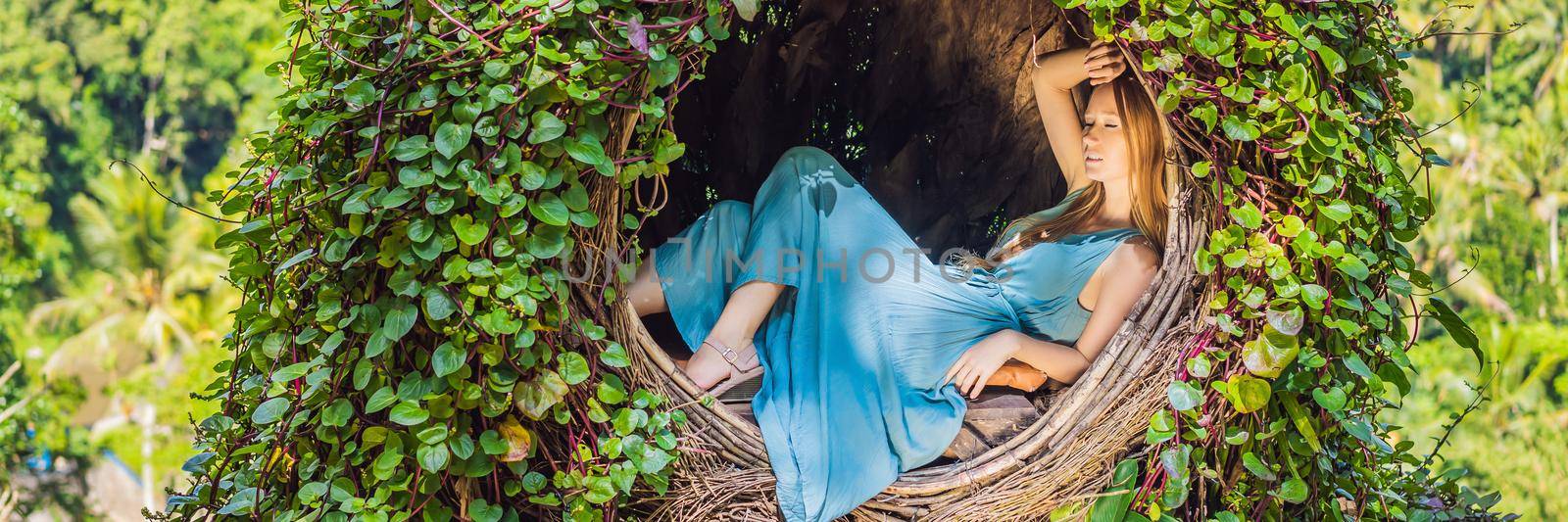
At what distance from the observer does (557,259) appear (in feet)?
6.82

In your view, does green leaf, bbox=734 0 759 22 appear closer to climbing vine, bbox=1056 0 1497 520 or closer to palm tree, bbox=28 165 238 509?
climbing vine, bbox=1056 0 1497 520

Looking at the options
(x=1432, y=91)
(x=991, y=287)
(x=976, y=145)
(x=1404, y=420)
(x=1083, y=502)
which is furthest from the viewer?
(x=1432, y=91)

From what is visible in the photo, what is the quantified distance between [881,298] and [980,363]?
0.84 ft

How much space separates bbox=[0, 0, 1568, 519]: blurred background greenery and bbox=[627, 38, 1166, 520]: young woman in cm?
611

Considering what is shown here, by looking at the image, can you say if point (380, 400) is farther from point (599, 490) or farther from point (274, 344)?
point (599, 490)

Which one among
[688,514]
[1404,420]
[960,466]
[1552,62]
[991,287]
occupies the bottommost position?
[1404,420]

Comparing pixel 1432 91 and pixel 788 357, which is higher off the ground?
pixel 1432 91

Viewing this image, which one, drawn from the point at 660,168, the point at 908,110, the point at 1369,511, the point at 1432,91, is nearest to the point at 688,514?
the point at 660,168

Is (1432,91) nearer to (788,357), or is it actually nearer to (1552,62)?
(1552,62)

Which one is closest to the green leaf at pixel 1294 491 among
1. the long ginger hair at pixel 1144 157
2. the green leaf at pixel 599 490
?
the long ginger hair at pixel 1144 157

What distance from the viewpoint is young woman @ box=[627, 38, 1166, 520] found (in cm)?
249

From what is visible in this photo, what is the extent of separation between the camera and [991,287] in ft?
9.37

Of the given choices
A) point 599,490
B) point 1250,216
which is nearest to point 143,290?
point 599,490

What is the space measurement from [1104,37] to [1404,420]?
43.4 ft
